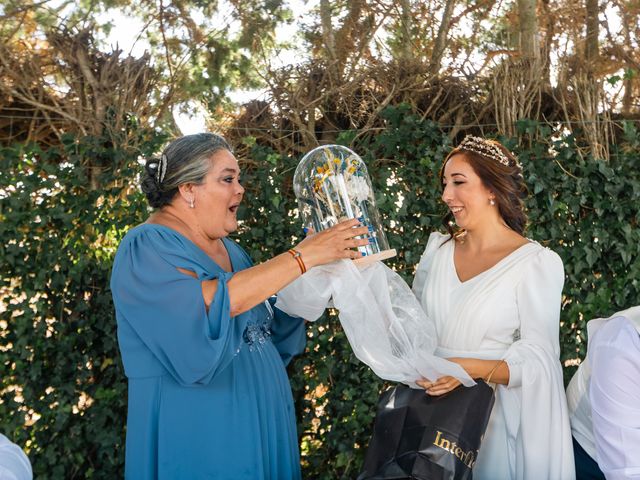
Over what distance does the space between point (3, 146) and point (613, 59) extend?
14.5 ft

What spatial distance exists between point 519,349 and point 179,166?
1346mm

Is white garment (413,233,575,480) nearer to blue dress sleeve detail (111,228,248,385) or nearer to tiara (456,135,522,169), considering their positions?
tiara (456,135,522,169)

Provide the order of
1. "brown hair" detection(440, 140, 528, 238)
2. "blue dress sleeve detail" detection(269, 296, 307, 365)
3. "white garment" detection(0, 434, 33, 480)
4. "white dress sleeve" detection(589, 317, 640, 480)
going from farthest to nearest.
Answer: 1. "blue dress sleeve detail" detection(269, 296, 307, 365)
2. "brown hair" detection(440, 140, 528, 238)
3. "white dress sleeve" detection(589, 317, 640, 480)
4. "white garment" detection(0, 434, 33, 480)

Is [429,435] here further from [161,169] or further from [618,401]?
[161,169]

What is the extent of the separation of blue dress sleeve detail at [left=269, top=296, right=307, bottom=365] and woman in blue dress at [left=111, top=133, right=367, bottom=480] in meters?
0.15

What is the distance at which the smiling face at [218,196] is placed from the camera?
252 centimetres

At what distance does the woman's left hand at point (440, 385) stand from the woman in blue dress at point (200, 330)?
0.50m

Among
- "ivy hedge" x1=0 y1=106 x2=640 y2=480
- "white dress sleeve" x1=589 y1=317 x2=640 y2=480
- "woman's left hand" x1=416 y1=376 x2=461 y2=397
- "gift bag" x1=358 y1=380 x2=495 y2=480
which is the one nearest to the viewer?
"white dress sleeve" x1=589 y1=317 x2=640 y2=480

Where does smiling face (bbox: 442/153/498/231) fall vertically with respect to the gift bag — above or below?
above

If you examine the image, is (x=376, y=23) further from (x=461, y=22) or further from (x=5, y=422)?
(x=5, y=422)

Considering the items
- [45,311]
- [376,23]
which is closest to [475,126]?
[376,23]

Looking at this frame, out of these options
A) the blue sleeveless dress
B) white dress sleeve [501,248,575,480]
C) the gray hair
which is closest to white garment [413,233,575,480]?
white dress sleeve [501,248,575,480]

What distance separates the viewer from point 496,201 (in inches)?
109

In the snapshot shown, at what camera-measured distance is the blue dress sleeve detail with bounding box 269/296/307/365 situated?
2848 mm
